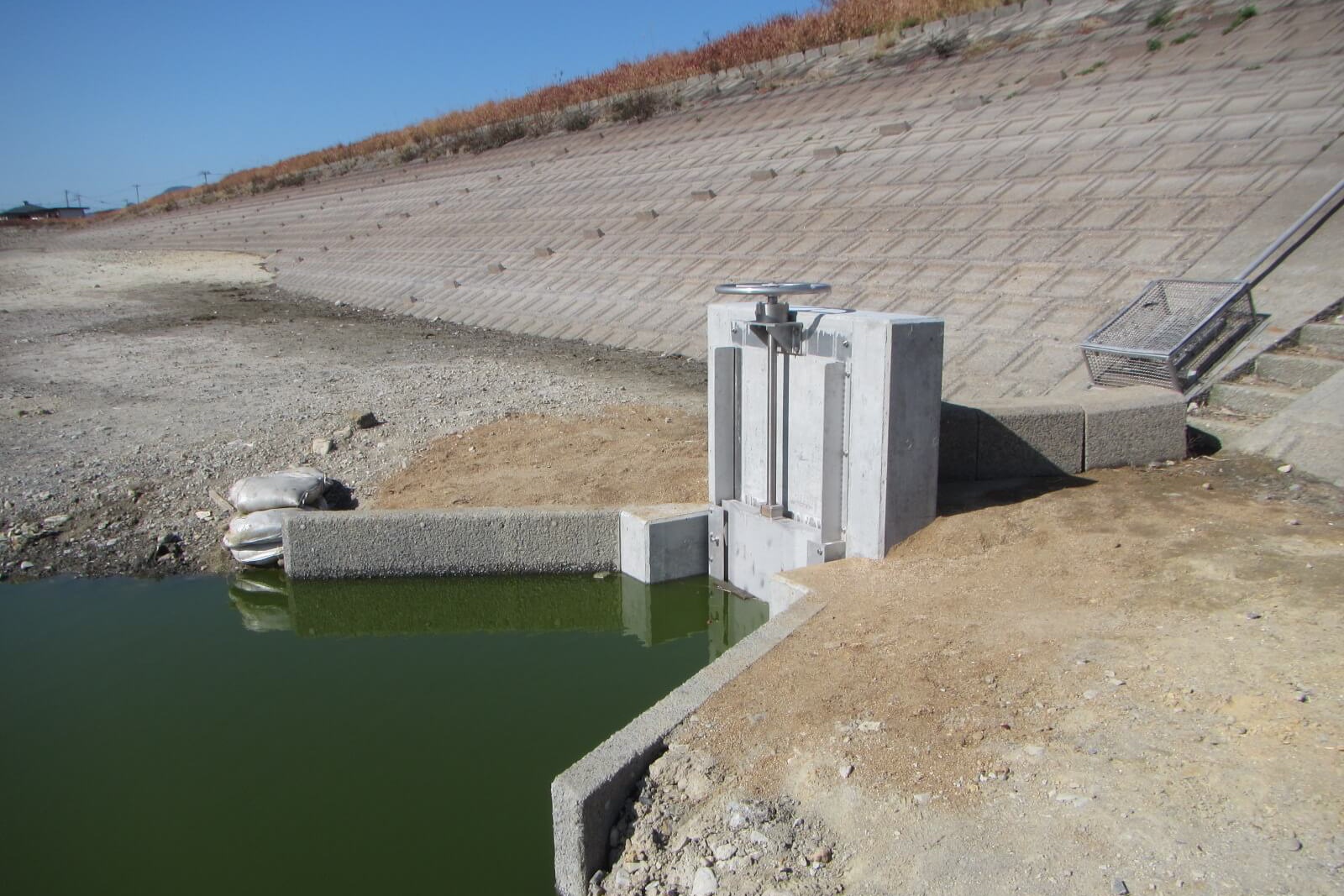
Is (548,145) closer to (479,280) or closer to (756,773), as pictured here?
(479,280)

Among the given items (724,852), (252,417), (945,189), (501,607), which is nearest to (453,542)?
(501,607)

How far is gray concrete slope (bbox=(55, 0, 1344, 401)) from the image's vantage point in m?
8.93

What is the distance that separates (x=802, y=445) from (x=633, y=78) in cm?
2058

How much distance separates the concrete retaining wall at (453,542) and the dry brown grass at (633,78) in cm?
1268

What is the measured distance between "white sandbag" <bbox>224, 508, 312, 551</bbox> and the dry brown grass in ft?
44.2

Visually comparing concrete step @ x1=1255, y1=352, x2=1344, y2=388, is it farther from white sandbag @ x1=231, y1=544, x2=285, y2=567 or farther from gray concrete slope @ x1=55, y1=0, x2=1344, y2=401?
white sandbag @ x1=231, y1=544, x2=285, y2=567

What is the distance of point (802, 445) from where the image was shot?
584 cm

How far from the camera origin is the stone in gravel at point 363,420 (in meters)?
8.66

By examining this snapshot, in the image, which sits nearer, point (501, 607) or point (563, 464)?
point (501, 607)

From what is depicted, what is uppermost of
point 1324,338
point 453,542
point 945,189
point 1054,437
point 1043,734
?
point 945,189

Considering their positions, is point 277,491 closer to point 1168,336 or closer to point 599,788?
point 599,788

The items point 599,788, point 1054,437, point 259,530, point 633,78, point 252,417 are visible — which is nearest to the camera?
point 599,788

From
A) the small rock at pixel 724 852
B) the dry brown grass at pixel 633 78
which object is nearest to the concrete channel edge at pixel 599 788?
the small rock at pixel 724 852

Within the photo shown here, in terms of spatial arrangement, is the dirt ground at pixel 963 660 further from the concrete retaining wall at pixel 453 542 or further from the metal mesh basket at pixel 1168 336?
the metal mesh basket at pixel 1168 336
